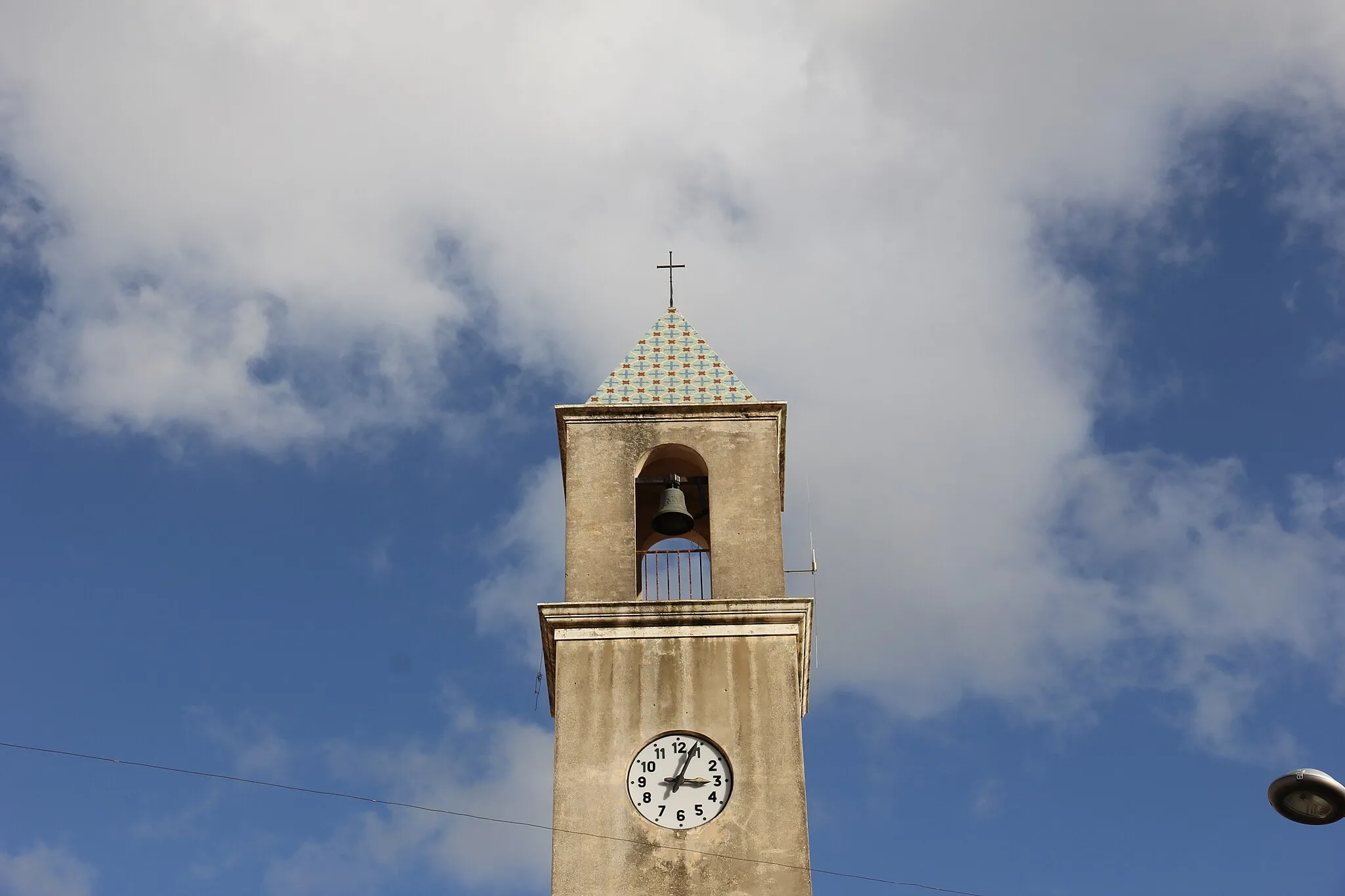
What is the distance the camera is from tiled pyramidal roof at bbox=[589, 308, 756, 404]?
20.8 metres

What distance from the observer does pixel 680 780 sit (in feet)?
59.1

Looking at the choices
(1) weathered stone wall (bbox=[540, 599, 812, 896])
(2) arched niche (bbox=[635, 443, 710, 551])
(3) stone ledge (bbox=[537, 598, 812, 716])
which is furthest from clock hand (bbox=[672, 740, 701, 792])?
(2) arched niche (bbox=[635, 443, 710, 551])

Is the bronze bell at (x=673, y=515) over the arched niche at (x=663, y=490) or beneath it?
beneath

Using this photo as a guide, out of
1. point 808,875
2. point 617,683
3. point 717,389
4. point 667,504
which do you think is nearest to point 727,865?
point 808,875

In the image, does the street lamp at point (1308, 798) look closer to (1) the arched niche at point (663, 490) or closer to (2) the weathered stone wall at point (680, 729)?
(2) the weathered stone wall at point (680, 729)

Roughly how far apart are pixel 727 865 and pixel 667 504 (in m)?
4.48

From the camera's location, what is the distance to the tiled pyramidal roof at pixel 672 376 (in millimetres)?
20812

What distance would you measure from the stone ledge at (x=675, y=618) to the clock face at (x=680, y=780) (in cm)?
125

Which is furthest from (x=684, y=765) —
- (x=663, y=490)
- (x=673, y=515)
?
(x=663, y=490)

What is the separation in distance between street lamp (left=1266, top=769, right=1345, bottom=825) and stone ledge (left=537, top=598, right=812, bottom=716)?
7030 millimetres

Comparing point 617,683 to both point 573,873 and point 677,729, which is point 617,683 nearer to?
point 677,729

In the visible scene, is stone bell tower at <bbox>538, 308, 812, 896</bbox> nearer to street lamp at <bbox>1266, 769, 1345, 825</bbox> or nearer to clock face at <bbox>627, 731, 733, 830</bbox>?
clock face at <bbox>627, 731, 733, 830</bbox>

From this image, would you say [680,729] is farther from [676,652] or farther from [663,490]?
[663,490]

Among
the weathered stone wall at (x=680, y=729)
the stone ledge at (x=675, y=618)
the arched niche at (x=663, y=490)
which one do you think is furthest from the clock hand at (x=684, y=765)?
the arched niche at (x=663, y=490)
